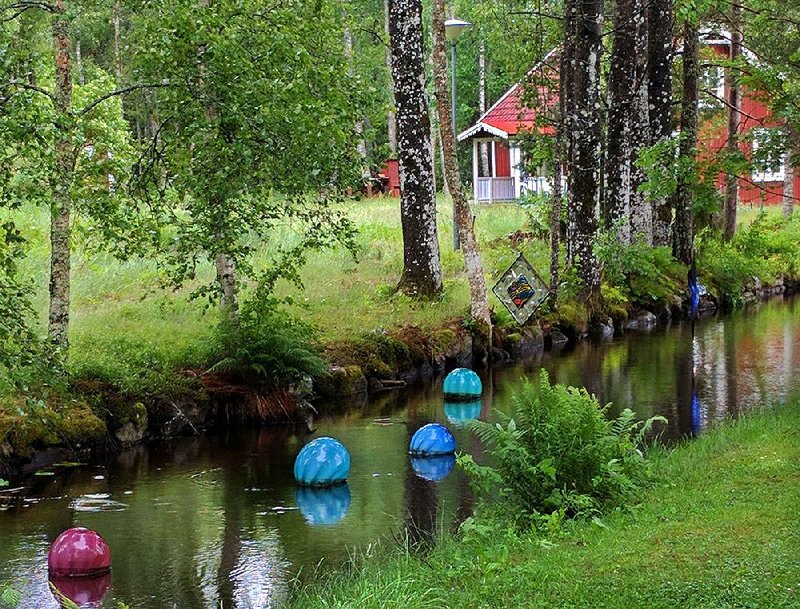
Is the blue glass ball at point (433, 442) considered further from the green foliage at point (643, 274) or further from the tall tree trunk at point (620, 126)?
the tall tree trunk at point (620, 126)

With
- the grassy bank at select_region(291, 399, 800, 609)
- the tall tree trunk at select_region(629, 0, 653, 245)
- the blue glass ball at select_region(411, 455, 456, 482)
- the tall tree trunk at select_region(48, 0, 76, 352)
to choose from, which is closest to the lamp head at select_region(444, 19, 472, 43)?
the tall tree trunk at select_region(629, 0, 653, 245)

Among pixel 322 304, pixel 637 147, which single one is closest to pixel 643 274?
pixel 637 147

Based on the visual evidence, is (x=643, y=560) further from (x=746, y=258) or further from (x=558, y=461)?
(x=746, y=258)

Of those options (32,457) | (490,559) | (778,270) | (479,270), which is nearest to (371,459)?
(32,457)

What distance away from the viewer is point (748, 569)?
282 inches

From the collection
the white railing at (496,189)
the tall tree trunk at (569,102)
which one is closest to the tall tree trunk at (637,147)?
the tall tree trunk at (569,102)

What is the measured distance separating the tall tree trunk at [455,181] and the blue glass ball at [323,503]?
350 inches

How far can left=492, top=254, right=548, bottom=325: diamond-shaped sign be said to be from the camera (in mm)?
22828

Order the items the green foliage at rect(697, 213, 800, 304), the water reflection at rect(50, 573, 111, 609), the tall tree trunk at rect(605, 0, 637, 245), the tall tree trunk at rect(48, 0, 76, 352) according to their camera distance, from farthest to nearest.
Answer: the green foliage at rect(697, 213, 800, 304) < the tall tree trunk at rect(605, 0, 637, 245) < the tall tree trunk at rect(48, 0, 76, 352) < the water reflection at rect(50, 573, 111, 609)

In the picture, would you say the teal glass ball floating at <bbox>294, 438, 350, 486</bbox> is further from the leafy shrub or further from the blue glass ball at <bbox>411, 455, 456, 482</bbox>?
the leafy shrub

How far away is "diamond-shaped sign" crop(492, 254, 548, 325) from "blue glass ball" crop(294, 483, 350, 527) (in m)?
10.3

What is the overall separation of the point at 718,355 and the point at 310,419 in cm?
829

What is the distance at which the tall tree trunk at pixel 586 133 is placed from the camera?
22.9m

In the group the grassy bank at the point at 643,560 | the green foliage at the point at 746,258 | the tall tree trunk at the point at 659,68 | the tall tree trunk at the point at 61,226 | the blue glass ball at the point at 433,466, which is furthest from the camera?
the green foliage at the point at 746,258
